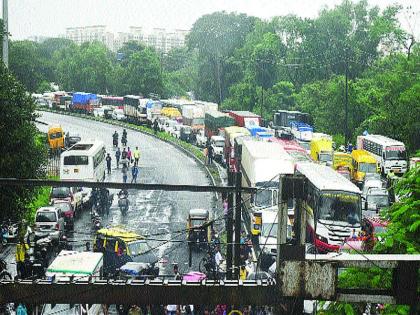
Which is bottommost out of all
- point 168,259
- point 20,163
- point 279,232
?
point 168,259

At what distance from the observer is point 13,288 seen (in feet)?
19.9

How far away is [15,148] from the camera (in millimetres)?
19047

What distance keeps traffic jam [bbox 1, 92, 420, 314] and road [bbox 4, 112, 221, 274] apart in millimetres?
385

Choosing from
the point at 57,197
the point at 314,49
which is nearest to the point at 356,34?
the point at 314,49

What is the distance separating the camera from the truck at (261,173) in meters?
21.9

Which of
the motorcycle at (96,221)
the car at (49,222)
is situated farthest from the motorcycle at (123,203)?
the car at (49,222)

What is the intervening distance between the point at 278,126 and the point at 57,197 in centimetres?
3185

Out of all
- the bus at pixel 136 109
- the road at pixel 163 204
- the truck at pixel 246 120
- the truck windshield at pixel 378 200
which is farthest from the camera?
the bus at pixel 136 109

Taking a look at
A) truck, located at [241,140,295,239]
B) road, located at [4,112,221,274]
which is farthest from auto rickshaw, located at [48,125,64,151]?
truck, located at [241,140,295,239]

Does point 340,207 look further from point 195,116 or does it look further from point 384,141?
point 195,116

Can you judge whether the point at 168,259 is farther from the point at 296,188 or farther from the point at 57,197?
the point at 296,188

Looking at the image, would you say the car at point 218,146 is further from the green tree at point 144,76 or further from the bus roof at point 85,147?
the green tree at point 144,76

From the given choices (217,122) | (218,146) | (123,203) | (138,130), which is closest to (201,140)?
(217,122)

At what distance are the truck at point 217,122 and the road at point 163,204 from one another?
9.94 feet
